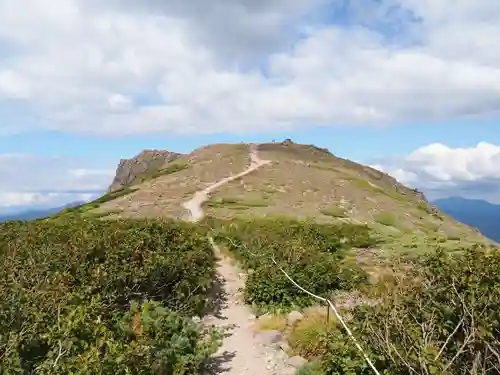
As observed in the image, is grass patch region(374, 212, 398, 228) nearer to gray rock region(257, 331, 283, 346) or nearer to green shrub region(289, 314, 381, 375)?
gray rock region(257, 331, 283, 346)

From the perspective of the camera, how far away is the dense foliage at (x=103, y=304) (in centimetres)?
766

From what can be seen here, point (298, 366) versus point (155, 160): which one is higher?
point (155, 160)

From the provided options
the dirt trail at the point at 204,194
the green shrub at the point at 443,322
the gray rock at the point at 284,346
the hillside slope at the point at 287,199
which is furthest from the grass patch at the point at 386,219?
the green shrub at the point at 443,322

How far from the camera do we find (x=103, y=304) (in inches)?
422

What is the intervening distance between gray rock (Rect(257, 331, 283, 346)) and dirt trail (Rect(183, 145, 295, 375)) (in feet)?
0.29

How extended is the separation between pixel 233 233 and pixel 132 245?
13.6 metres

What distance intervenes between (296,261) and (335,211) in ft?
88.1

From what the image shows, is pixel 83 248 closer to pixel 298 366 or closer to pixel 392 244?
pixel 298 366

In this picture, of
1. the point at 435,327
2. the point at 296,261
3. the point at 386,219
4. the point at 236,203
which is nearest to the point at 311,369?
the point at 435,327

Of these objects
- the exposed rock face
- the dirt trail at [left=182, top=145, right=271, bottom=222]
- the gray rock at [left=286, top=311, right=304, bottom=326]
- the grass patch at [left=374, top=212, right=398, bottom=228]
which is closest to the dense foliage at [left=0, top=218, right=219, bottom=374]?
the gray rock at [left=286, top=311, right=304, bottom=326]

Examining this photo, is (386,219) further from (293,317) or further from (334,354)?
(334,354)

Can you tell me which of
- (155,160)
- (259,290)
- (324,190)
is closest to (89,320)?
(259,290)

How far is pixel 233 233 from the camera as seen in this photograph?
28422 millimetres

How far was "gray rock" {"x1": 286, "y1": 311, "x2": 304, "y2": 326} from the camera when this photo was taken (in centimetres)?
1322
